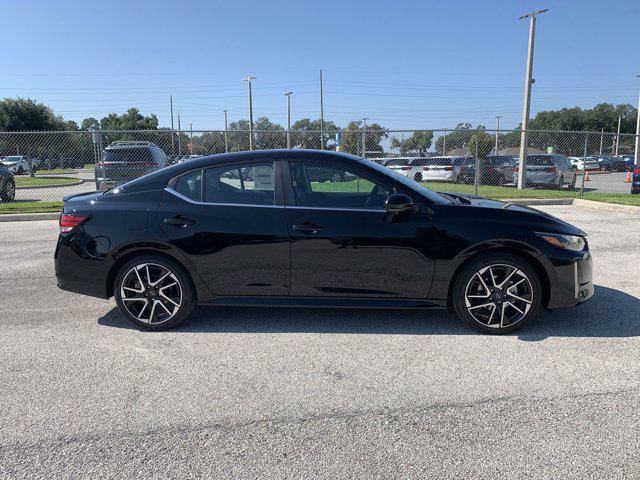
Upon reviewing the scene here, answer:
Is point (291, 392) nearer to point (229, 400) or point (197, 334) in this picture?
point (229, 400)

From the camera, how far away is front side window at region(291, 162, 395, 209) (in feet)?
14.1

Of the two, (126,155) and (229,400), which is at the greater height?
(126,155)

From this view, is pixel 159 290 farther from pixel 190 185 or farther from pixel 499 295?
pixel 499 295

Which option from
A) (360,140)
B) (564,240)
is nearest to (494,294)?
(564,240)

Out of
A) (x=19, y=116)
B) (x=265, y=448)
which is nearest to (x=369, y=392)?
(x=265, y=448)

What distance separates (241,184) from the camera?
14.5 feet

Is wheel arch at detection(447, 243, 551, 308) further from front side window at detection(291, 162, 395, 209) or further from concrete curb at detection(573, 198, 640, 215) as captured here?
concrete curb at detection(573, 198, 640, 215)

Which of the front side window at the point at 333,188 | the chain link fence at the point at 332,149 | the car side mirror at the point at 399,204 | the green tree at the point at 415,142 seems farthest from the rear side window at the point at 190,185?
the green tree at the point at 415,142

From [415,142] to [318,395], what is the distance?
44.4 feet

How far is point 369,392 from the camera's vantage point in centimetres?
324

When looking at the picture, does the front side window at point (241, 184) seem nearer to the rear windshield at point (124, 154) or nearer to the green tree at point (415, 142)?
the rear windshield at point (124, 154)

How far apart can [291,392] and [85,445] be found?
124 cm

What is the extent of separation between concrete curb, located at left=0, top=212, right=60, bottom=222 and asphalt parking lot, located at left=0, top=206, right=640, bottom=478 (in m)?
7.96

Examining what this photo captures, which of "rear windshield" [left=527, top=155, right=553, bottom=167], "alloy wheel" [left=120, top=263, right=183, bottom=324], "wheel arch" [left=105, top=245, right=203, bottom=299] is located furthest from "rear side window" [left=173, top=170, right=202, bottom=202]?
"rear windshield" [left=527, top=155, right=553, bottom=167]
